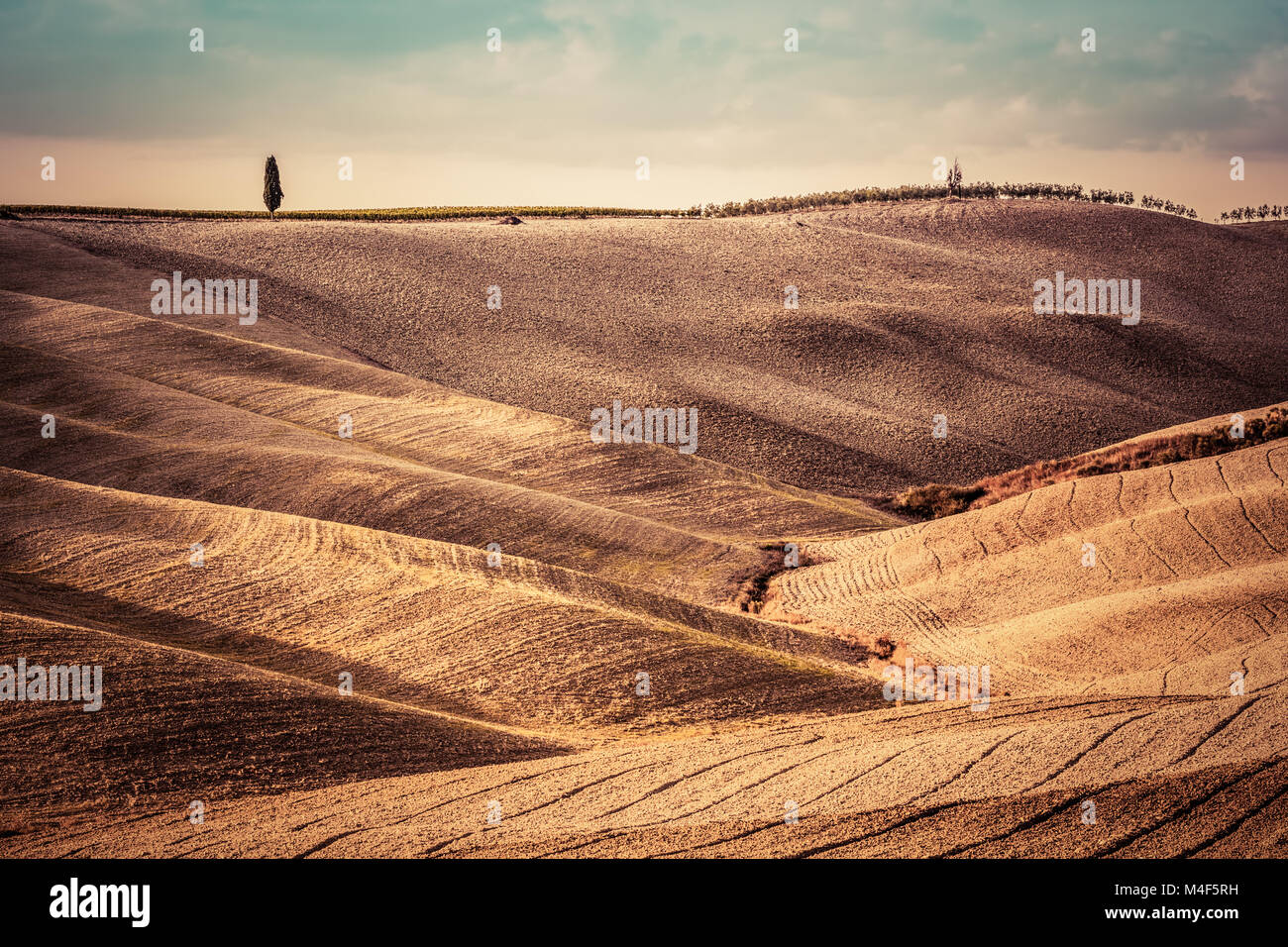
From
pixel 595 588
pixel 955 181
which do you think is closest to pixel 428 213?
pixel 955 181

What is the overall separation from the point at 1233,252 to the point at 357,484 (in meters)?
72.3

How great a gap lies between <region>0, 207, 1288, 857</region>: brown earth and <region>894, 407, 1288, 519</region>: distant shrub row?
2.48 metres

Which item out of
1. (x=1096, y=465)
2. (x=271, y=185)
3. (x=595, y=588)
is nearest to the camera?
(x=595, y=588)

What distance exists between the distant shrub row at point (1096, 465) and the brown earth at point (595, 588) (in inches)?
97.8

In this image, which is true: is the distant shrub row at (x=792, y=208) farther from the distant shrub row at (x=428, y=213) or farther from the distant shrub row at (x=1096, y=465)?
the distant shrub row at (x=1096, y=465)

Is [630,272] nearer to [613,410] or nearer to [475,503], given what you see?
[613,410]

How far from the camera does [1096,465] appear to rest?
29703 millimetres

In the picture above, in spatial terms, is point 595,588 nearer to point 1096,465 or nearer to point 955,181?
point 1096,465

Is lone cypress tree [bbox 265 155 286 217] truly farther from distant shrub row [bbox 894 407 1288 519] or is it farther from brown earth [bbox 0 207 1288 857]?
distant shrub row [bbox 894 407 1288 519]

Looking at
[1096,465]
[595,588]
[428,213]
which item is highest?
[428,213]

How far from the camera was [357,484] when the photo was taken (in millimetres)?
26891

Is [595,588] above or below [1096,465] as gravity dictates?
below

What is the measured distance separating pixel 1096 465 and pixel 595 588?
17.1 metres
